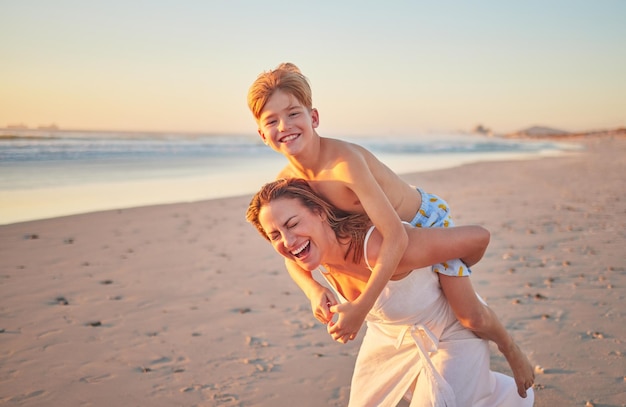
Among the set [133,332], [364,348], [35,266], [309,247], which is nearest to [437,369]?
[364,348]

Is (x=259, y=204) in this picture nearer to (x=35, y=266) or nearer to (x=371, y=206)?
(x=371, y=206)

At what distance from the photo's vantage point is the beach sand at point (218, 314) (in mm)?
3654

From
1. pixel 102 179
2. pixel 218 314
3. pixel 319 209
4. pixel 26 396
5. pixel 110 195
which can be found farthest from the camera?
pixel 102 179

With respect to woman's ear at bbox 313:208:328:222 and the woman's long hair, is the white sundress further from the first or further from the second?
woman's ear at bbox 313:208:328:222

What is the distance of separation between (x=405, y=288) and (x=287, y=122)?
1167 mm

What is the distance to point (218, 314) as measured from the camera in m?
5.04

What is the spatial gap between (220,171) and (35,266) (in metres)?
12.4

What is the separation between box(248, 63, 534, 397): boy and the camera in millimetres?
2662

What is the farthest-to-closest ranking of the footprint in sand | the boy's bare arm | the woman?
1. the footprint in sand
2. the woman
3. the boy's bare arm

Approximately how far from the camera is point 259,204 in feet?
9.53

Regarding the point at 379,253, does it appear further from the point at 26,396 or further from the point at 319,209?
the point at 26,396

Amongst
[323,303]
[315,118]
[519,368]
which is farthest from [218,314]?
[519,368]

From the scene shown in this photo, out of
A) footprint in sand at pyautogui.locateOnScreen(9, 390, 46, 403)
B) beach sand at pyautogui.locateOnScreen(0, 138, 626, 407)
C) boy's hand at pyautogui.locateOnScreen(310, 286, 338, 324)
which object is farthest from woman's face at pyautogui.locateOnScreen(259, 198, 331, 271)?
footprint in sand at pyautogui.locateOnScreen(9, 390, 46, 403)

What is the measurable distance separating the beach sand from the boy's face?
5.67 feet
